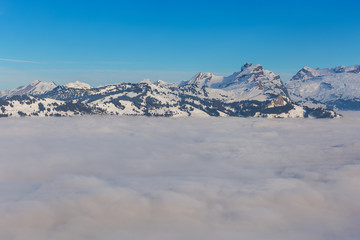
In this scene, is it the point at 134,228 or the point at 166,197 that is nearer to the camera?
the point at 134,228

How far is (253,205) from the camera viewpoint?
4968 inches

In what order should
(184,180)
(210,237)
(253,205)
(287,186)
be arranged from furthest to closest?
1. (184,180)
2. (287,186)
3. (253,205)
4. (210,237)

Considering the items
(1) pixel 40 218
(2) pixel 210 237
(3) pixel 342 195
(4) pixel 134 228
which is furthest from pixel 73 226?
(3) pixel 342 195

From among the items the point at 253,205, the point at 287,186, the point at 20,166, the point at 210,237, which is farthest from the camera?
the point at 20,166

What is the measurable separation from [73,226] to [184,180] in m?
66.4

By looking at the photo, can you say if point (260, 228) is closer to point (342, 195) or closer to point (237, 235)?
point (237, 235)

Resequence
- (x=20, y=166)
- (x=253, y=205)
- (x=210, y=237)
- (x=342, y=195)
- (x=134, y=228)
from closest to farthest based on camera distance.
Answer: (x=210, y=237), (x=134, y=228), (x=253, y=205), (x=342, y=195), (x=20, y=166)

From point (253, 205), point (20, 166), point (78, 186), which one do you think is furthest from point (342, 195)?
point (20, 166)

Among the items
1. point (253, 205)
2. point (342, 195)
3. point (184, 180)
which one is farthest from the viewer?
point (184, 180)

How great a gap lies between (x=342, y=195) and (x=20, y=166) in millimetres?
196756

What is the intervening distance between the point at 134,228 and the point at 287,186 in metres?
82.3

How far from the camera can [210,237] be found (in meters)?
101

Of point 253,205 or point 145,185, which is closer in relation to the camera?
point 253,205

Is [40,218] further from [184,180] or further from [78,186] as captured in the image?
[184,180]
